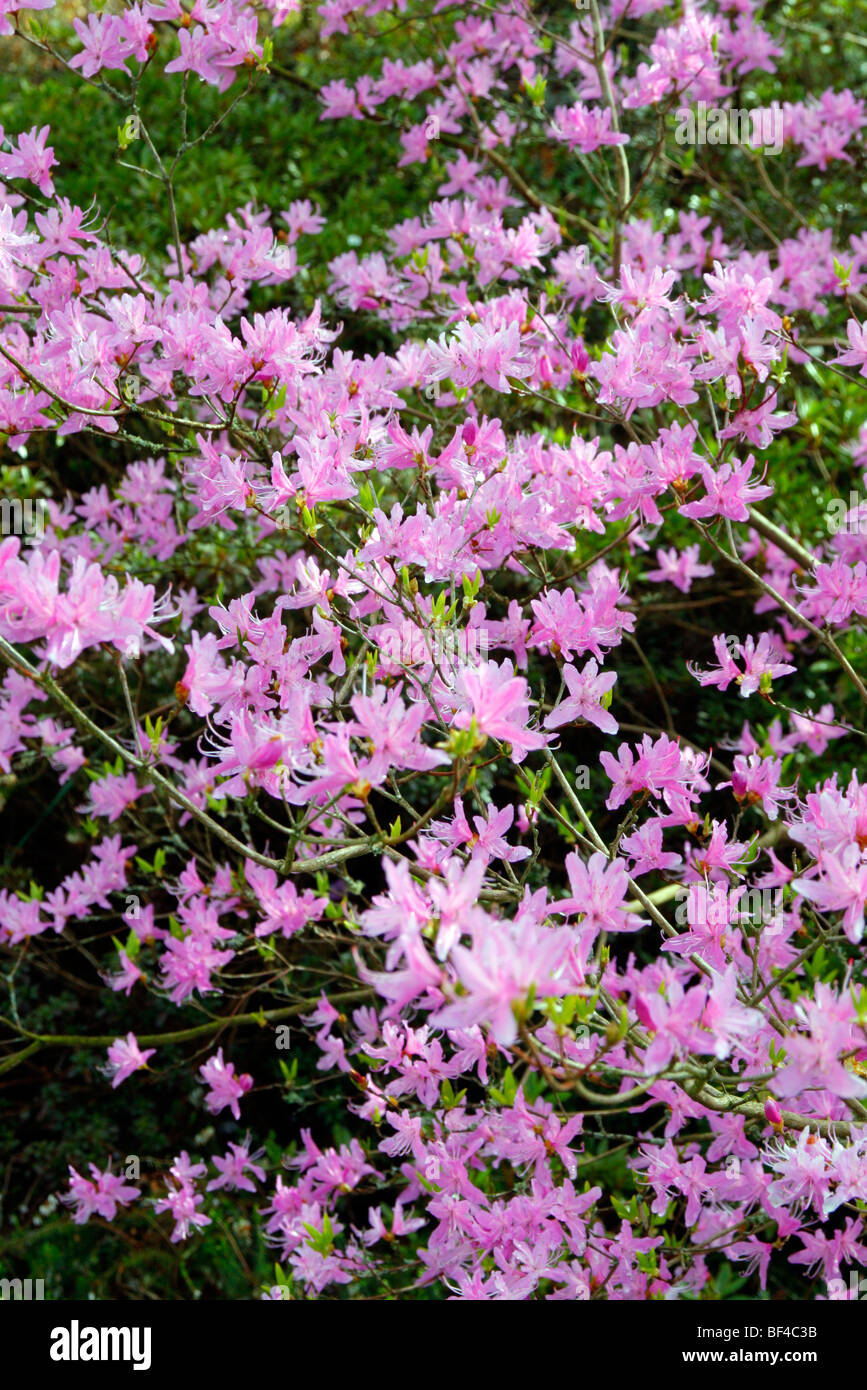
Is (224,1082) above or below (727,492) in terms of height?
below

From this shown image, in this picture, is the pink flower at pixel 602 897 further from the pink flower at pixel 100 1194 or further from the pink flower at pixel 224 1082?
the pink flower at pixel 100 1194

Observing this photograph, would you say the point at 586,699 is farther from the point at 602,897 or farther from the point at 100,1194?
the point at 100,1194

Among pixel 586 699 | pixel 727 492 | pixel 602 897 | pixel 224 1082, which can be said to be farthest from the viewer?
pixel 224 1082

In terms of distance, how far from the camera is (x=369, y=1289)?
2701 millimetres

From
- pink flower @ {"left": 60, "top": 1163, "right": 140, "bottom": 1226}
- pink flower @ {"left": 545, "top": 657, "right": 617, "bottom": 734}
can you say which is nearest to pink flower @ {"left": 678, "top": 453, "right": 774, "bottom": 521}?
pink flower @ {"left": 545, "top": 657, "right": 617, "bottom": 734}

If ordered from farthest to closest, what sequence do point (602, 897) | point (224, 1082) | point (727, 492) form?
point (224, 1082), point (727, 492), point (602, 897)

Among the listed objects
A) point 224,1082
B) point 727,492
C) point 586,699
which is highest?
point 727,492

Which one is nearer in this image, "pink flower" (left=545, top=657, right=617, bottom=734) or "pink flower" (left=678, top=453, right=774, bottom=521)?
"pink flower" (left=545, top=657, right=617, bottom=734)

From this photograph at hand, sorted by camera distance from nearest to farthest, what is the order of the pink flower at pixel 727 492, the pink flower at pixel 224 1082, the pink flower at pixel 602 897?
the pink flower at pixel 602 897 → the pink flower at pixel 727 492 → the pink flower at pixel 224 1082

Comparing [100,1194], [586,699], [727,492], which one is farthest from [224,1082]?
[727,492]

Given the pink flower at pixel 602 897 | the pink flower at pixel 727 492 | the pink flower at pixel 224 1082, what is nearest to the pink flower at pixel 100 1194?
the pink flower at pixel 224 1082

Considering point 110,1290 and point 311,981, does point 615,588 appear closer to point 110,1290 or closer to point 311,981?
point 311,981

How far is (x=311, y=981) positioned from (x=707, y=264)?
8.61 feet

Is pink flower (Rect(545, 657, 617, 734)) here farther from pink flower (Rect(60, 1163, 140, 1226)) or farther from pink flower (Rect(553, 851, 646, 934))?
pink flower (Rect(60, 1163, 140, 1226))
